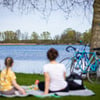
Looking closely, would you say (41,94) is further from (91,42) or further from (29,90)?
(91,42)

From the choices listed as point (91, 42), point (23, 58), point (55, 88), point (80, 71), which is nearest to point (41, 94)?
point (55, 88)

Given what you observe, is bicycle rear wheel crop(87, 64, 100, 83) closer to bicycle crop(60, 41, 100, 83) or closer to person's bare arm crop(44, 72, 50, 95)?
bicycle crop(60, 41, 100, 83)

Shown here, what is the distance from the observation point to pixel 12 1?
967cm

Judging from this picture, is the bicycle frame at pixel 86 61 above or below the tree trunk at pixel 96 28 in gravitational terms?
below

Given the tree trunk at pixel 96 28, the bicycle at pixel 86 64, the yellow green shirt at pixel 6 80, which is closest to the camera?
the yellow green shirt at pixel 6 80

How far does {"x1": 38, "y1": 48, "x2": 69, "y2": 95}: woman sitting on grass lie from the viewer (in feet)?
18.6

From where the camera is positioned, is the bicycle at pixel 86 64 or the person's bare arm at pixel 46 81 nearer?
the person's bare arm at pixel 46 81

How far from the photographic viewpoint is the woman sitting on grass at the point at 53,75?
566cm

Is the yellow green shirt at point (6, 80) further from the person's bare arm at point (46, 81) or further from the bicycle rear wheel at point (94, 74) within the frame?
the bicycle rear wheel at point (94, 74)

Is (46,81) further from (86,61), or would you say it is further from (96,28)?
(96,28)

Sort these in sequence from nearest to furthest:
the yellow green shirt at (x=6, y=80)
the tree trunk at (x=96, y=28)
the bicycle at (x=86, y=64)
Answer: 1. the yellow green shirt at (x=6, y=80)
2. the bicycle at (x=86, y=64)
3. the tree trunk at (x=96, y=28)

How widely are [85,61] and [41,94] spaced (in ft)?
7.83

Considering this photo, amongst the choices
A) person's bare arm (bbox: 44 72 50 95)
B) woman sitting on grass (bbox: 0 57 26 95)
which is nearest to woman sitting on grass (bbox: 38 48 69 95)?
person's bare arm (bbox: 44 72 50 95)

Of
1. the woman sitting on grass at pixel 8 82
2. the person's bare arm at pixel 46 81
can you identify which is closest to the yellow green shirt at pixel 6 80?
the woman sitting on grass at pixel 8 82
